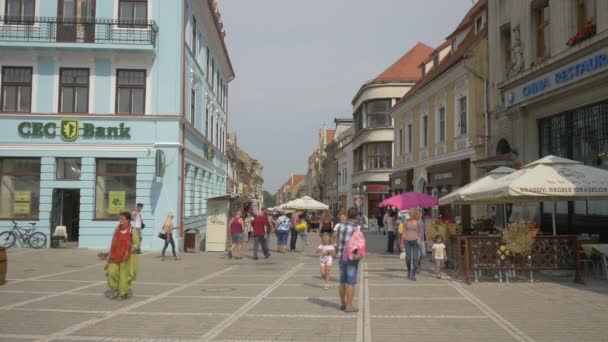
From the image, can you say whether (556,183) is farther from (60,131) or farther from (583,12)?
(60,131)

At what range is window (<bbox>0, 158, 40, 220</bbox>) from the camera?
22.0m

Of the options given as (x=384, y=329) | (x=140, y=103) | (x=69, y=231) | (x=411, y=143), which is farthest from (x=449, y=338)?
(x=411, y=143)

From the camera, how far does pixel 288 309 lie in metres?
9.26

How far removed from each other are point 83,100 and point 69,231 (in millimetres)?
5992

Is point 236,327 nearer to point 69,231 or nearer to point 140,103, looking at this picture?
point 140,103

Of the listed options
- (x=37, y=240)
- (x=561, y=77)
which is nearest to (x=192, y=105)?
(x=37, y=240)

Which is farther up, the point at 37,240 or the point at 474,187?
the point at 474,187

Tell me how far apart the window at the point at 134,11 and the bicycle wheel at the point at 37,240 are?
30.2 feet

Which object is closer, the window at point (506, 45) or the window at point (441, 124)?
the window at point (506, 45)

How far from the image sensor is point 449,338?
7109 millimetres

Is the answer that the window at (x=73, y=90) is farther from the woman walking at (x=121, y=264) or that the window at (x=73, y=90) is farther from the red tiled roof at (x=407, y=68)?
the red tiled roof at (x=407, y=68)

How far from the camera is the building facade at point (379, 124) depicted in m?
47.8

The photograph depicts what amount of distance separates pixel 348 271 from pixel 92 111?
54.3ft

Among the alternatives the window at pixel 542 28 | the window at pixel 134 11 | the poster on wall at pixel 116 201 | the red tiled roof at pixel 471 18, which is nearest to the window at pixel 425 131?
the red tiled roof at pixel 471 18
